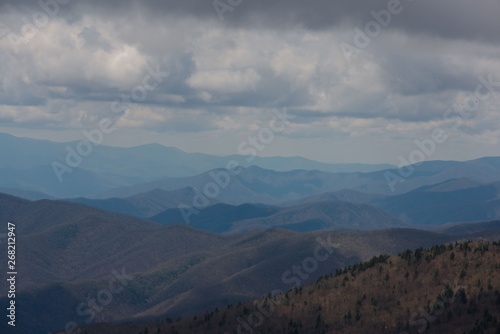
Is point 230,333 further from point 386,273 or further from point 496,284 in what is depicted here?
point 496,284

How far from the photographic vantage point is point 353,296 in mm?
123438

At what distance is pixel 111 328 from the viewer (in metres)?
157

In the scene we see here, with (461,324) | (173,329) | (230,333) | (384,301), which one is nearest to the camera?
(461,324)

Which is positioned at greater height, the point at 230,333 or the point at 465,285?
the point at 465,285

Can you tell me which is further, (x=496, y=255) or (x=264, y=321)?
(x=264, y=321)

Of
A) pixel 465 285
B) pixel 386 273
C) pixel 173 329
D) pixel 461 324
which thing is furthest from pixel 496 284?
pixel 173 329

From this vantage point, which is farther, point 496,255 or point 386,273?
point 386,273

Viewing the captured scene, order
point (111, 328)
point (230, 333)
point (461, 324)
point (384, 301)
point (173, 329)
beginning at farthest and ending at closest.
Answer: point (111, 328) < point (173, 329) < point (230, 333) < point (384, 301) < point (461, 324)

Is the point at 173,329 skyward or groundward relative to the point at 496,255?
groundward

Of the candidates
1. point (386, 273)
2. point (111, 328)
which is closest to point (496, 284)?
point (386, 273)

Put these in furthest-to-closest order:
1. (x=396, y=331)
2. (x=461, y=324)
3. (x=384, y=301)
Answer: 1. (x=384, y=301)
2. (x=396, y=331)
3. (x=461, y=324)

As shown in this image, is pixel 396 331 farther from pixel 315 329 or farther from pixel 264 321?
pixel 264 321

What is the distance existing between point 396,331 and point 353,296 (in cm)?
1776

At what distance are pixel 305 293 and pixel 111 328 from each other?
4686 centimetres
